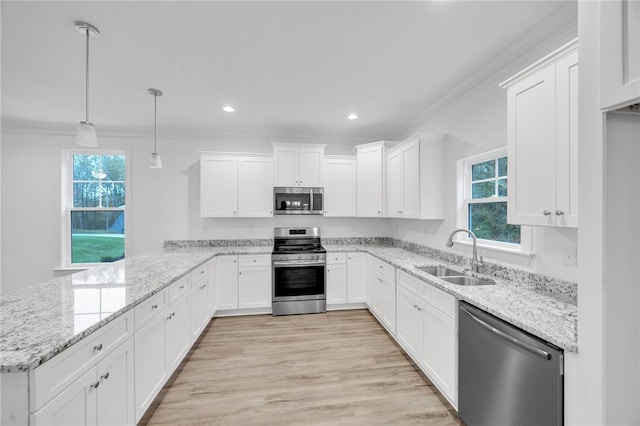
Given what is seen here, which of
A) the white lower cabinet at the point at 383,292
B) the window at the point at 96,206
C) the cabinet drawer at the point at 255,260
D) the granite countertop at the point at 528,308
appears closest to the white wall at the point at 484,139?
the granite countertop at the point at 528,308

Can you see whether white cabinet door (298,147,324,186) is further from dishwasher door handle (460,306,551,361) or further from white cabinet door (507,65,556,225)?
dishwasher door handle (460,306,551,361)

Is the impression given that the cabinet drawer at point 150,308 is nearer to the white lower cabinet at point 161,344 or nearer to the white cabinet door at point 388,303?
the white lower cabinet at point 161,344

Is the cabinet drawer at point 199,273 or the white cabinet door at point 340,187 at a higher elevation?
the white cabinet door at point 340,187

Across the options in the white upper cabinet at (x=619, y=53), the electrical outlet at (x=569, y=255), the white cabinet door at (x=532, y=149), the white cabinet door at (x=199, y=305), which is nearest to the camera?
the white upper cabinet at (x=619, y=53)

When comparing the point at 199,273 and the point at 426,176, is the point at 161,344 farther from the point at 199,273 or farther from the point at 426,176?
the point at 426,176

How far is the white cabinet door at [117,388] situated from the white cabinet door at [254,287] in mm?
2051

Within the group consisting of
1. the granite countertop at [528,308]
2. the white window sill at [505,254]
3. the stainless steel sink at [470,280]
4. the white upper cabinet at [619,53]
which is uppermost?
the white upper cabinet at [619,53]

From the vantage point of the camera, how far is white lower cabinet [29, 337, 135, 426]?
3.43 ft

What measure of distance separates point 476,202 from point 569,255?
1.00 meters

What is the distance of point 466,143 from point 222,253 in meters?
3.32

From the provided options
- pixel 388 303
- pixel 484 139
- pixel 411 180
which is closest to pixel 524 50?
pixel 484 139

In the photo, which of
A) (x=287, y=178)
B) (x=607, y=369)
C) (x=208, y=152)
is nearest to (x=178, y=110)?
(x=208, y=152)

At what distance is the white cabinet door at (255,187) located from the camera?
393 centimetres

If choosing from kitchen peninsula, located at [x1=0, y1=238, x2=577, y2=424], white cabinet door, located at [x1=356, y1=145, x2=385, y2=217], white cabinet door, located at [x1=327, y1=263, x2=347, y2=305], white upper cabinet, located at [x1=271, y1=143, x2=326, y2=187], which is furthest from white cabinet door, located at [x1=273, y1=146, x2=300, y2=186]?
kitchen peninsula, located at [x1=0, y1=238, x2=577, y2=424]
